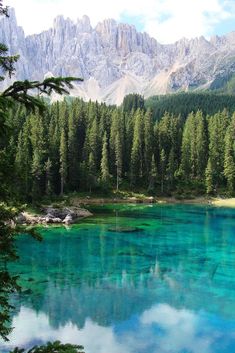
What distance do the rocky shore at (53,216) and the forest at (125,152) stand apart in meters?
13.9

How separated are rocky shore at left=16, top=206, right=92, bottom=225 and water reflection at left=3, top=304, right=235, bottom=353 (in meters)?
38.8

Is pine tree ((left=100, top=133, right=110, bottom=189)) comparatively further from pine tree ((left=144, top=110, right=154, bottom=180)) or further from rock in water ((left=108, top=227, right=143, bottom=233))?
rock in water ((left=108, top=227, right=143, bottom=233))

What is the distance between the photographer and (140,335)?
96.3ft

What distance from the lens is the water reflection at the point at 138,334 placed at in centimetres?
2759

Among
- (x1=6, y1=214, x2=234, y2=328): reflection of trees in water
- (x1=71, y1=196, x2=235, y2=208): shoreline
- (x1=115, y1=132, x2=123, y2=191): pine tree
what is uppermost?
(x1=115, y1=132, x2=123, y2=191): pine tree

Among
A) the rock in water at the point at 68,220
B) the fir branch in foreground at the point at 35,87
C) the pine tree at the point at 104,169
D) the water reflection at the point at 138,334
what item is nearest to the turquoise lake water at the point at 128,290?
the water reflection at the point at 138,334

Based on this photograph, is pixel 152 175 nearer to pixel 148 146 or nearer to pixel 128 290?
pixel 148 146

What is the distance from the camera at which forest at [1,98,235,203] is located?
327ft

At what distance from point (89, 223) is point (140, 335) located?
4402 centimetres

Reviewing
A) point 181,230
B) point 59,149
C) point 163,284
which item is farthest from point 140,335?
point 59,149

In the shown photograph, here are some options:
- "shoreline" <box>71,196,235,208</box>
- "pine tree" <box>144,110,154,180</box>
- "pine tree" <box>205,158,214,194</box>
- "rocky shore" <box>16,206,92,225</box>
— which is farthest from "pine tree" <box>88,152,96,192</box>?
"pine tree" <box>205,158,214,194</box>

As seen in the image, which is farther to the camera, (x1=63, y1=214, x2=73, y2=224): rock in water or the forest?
the forest

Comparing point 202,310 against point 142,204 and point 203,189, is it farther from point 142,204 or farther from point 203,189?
point 203,189

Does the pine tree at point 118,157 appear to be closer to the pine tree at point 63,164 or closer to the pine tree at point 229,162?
the pine tree at point 63,164
